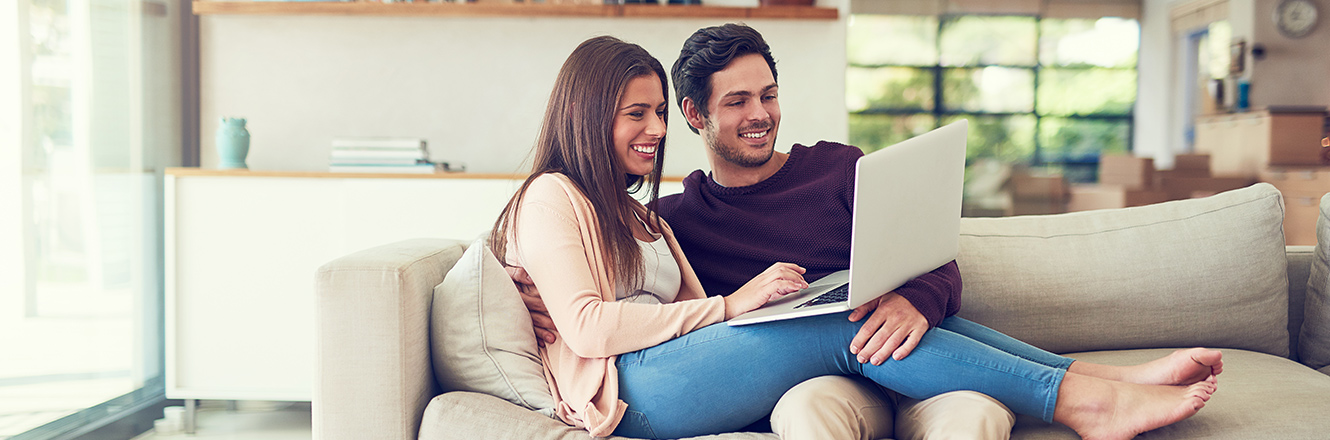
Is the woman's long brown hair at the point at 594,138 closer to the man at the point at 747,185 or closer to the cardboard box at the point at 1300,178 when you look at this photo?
the man at the point at 747,185

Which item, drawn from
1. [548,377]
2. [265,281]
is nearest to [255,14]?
[265,281]

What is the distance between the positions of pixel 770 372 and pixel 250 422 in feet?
6.75

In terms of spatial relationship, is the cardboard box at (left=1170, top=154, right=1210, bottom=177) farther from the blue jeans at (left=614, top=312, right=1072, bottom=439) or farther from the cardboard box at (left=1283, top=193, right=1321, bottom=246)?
the blue jeans at (left=614, top=312, right=1072, bottom=439)

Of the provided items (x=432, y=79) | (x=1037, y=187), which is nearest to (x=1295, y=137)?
(x=1037, y=187)

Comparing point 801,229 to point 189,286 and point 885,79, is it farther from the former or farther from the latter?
point 885,79

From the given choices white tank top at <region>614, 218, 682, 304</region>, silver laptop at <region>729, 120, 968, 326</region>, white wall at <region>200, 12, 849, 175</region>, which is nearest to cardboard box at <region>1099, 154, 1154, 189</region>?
white wall at <region>200, 12, 849, 175</region>

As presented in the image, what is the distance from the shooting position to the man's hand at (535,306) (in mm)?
1335

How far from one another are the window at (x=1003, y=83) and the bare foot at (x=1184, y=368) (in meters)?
2.92

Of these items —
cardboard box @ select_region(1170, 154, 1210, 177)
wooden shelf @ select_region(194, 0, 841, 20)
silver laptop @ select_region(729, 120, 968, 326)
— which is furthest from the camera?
cardboard box @ select_region(1170, 154, 1210, 177)

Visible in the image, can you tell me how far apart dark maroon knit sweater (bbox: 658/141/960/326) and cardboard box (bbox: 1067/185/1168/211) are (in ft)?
10.0

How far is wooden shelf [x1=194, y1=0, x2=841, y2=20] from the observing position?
2672 millimetres

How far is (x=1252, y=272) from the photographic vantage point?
1631 millimetres

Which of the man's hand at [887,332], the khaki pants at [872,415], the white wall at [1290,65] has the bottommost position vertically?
the khaki pants at [872,415]

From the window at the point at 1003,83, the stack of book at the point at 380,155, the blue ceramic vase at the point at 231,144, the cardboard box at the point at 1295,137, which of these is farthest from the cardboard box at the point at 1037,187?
the blue ceramic vase at the point at 231,144
